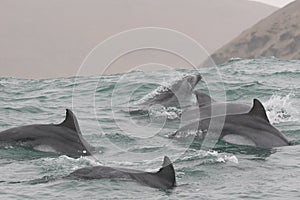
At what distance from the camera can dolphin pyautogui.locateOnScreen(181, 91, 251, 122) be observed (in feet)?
58.7

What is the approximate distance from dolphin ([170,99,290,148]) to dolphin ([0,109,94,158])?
3394mm

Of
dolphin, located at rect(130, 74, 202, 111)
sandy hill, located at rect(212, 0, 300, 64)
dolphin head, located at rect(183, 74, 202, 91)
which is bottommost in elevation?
dolphin, located at rect(130, 74, 202, 111)

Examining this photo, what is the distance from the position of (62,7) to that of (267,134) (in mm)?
158032

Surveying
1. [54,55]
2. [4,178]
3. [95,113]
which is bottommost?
[4,178]

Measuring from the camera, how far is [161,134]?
1827 cm

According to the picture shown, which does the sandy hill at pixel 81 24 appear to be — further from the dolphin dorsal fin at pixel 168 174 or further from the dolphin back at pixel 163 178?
the dolphin dorsal fin at pixel 168 174

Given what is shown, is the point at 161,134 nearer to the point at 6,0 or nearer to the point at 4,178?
the point at 4,178

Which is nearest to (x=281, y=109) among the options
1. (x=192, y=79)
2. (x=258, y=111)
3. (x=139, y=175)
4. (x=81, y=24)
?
(x=192, y=79)

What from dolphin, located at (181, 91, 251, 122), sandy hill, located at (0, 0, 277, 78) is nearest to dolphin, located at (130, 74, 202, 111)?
dolphin, located at (181, 91, 251, 122)

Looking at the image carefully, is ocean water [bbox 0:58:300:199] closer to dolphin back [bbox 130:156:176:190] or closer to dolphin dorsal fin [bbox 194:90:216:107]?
dolphin back [bbox 130:156:176:190]

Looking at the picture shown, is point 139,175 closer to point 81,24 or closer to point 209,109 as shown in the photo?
point 209,109

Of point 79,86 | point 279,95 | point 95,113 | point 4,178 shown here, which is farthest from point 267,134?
point 79,86

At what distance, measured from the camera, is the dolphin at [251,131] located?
634 inches

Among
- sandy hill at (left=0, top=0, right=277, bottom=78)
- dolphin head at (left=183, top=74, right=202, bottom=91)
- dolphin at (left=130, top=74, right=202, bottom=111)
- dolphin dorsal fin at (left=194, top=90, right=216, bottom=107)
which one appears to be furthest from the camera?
sandy hill at (left=0, top=0, right=277, bottom=78)
